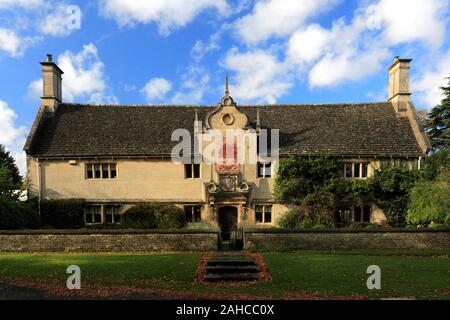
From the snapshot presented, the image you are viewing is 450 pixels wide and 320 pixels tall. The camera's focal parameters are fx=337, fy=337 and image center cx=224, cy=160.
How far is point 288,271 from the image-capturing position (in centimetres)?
1337

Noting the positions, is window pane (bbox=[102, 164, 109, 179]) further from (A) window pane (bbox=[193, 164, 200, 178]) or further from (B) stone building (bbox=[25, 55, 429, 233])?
(A) window pane (bbox=[193, 164, 200, 178])

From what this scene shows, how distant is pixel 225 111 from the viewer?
24.9m

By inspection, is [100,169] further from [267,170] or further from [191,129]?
[267,170]

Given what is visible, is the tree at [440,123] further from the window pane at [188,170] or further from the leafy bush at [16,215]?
the leafy bush at [16,215]

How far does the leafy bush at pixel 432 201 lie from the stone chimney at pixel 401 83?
914cm

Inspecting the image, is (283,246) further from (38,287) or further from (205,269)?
(38,287)

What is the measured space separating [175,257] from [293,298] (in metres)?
7.44

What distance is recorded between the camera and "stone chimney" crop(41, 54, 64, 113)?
2711cm

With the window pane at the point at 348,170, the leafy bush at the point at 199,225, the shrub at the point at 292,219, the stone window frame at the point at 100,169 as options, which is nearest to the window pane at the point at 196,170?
the leafy bush at the point at 199,225

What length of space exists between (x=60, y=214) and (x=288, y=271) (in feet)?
59.1

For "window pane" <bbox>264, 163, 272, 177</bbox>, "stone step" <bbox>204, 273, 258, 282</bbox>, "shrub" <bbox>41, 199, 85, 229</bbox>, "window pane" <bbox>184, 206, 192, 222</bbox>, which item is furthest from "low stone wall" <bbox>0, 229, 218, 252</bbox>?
"window pane" <bbox>264, 163, 272, 177</bbox>

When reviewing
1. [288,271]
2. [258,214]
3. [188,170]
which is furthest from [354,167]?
[288,271]

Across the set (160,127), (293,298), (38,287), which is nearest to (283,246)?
(293,298)

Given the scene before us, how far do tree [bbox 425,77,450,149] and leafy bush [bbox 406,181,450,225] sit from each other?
17.6 metres
